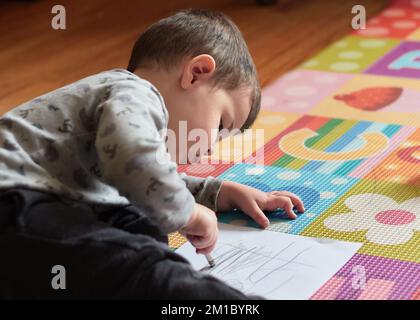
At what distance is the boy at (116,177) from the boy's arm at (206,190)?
0.16 metres

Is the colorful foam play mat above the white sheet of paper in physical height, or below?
below

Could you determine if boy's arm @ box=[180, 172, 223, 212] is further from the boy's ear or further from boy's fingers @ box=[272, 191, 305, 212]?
the boy's ear

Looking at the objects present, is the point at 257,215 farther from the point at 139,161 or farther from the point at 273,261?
the point at 139,161

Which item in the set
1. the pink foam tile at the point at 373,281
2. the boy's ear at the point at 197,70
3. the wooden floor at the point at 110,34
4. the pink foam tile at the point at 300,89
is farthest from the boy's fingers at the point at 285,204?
the wooden floor at the point at 110,34

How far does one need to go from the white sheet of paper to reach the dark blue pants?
164 mm

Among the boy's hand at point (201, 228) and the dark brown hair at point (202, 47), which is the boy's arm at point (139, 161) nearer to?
the boy's hand at point (201, 228)

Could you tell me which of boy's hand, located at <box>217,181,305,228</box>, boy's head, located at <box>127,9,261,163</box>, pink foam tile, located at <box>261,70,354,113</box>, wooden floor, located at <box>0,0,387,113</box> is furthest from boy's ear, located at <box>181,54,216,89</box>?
wooden floor, located at <box>0,0,387,113</box>

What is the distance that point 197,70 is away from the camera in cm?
96

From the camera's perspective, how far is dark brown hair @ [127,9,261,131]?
38.2 inches

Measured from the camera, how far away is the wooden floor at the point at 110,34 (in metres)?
1.89

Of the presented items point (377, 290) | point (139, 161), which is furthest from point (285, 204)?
point (139, 161)

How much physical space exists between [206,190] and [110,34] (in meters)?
1.18

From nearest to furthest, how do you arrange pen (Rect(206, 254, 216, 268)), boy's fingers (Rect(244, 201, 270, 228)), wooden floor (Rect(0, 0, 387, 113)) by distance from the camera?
pen (Rect(206, 254, 216, 268)) → boy's fingers (Rect(244, 201, 270, 228)) → wooden floor (Rect(0, 0, 387, 113))

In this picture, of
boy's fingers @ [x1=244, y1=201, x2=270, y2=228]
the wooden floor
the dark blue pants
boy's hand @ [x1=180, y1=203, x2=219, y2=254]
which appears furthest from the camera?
the wooden floor
